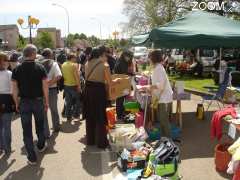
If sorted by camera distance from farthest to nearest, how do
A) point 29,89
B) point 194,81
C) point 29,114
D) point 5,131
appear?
point 194,81
point 5,131
point 29,114
point 29,89

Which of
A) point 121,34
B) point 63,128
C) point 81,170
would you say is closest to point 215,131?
point 81,170

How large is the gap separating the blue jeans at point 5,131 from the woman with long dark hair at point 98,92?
1.46 meters

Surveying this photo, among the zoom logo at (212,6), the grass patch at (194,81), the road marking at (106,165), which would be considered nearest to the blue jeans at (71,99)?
the road marking at (106,165)

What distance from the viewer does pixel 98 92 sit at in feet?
24.1

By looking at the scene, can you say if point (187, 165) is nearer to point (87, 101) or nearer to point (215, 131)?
point (215, 131)

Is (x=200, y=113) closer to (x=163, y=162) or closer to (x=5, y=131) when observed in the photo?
(x=163, y=162)

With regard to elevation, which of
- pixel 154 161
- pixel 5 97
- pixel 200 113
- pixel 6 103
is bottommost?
pixel 200 113

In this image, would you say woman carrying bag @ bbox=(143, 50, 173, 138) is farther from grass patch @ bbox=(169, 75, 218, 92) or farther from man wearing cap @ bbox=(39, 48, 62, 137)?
grass patch @ bbox=(169, 75, 218, 92)

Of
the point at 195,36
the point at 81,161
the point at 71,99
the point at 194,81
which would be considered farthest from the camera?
the point at 194,81

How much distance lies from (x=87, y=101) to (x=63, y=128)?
2201mm

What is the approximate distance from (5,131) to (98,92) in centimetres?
187

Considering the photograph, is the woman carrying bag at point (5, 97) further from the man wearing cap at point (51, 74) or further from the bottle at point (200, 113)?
the bottle at point (200, 113)

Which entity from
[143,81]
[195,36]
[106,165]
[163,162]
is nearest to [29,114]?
[106,165]

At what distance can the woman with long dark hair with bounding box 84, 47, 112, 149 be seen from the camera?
7.29 meters
